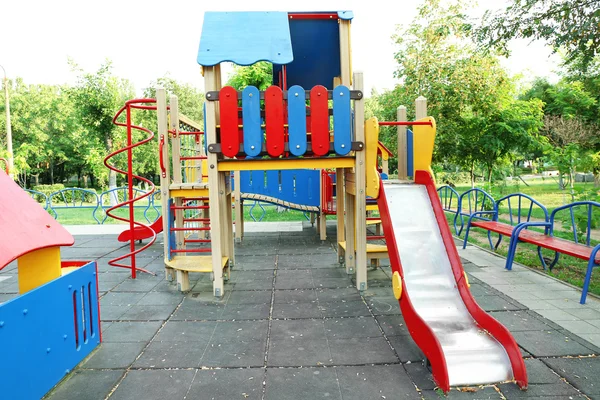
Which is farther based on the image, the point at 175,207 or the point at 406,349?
the point at 175,207

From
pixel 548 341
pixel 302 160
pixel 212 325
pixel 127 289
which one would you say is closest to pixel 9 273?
pixel 127 289

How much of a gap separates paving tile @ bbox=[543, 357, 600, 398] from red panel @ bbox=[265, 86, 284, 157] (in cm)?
325

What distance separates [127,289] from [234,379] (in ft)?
9.91

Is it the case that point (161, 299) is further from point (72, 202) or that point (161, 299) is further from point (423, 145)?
point (72, 202)

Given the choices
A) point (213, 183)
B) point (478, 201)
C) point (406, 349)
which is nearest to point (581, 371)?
point (406, 349)

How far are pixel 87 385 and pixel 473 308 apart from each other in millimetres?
2999

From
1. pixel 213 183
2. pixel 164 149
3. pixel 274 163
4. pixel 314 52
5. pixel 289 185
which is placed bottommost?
pixel 289 185

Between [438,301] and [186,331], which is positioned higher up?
[438,301]

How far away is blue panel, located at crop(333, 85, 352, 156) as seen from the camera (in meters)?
4.91

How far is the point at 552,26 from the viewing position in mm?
7875

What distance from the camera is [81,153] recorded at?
119 ft

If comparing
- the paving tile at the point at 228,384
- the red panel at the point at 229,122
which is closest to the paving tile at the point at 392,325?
the paving tile at the point at 228,384

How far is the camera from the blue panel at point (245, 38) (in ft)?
15.8

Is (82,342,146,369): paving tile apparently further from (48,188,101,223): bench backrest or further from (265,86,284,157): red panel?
(48,188,101,223): bench backrest
